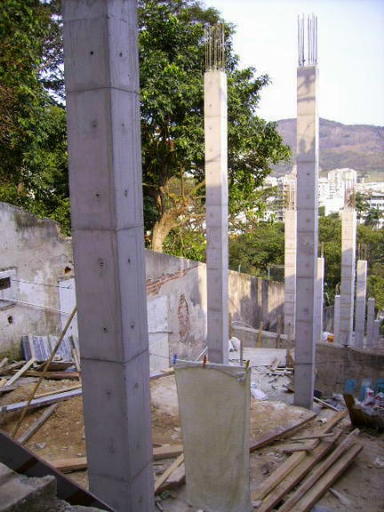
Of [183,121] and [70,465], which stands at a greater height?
[183,121]

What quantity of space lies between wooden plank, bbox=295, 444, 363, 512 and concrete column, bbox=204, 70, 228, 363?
369 centimetres

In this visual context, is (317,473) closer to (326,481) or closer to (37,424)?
(326,481)

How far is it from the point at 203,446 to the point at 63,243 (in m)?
5.88

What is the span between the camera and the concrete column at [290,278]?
17.2m

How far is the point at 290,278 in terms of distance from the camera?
17.8 m

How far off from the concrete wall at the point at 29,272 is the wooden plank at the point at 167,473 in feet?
14.0

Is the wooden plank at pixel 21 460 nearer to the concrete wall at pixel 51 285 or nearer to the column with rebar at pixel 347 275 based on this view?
the concrete wall at pixel 51 285

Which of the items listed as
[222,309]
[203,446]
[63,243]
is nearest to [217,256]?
[222,309]

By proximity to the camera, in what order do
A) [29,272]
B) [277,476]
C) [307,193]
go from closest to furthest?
[277,476], [29,272], [307,193]

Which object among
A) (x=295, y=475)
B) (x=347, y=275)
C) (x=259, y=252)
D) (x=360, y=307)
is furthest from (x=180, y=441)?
(x=259, y=252)

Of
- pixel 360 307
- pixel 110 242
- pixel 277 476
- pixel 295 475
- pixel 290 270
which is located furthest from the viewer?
pixel 360 307

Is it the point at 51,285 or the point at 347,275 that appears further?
the point at 347,275

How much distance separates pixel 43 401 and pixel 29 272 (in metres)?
2.75

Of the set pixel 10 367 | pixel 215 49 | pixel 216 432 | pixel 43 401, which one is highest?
pixel 215 49
